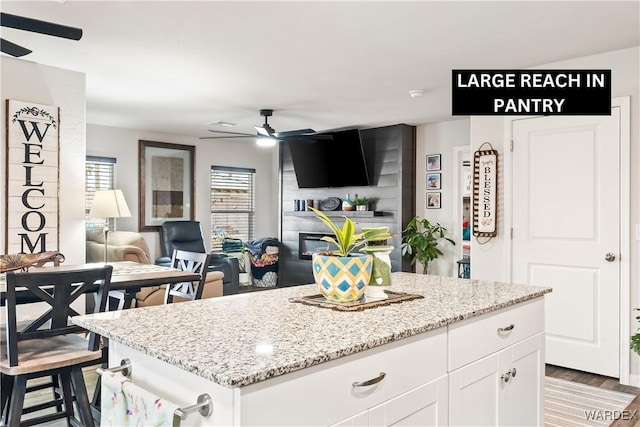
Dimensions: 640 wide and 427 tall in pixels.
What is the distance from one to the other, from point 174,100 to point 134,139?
6.78 feet

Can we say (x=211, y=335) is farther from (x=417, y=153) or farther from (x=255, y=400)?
(x=417, y=153)

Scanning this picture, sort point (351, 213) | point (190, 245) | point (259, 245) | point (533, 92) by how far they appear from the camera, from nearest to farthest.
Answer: point (533, 92) < point (351, 213) < point (190, 245) < point (259, 245)

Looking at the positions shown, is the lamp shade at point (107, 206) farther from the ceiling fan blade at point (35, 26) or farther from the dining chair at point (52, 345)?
the ceiling fan blade at point (35, 26)

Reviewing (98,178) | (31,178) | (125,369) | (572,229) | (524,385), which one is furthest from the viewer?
(98,178)

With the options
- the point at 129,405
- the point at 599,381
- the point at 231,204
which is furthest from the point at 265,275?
the point at 129,405

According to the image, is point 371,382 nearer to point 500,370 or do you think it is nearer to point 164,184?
point 500,370

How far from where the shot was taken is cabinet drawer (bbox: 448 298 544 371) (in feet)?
5.16

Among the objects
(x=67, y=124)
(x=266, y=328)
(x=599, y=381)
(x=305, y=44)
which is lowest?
(x=599, y=381)

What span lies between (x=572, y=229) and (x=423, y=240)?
233 cm

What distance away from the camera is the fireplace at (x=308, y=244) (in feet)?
22.7

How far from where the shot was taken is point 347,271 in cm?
166

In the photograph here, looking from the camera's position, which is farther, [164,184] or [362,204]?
[164,184]

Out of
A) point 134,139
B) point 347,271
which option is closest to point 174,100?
point 134,139

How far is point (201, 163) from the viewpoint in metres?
7.34
